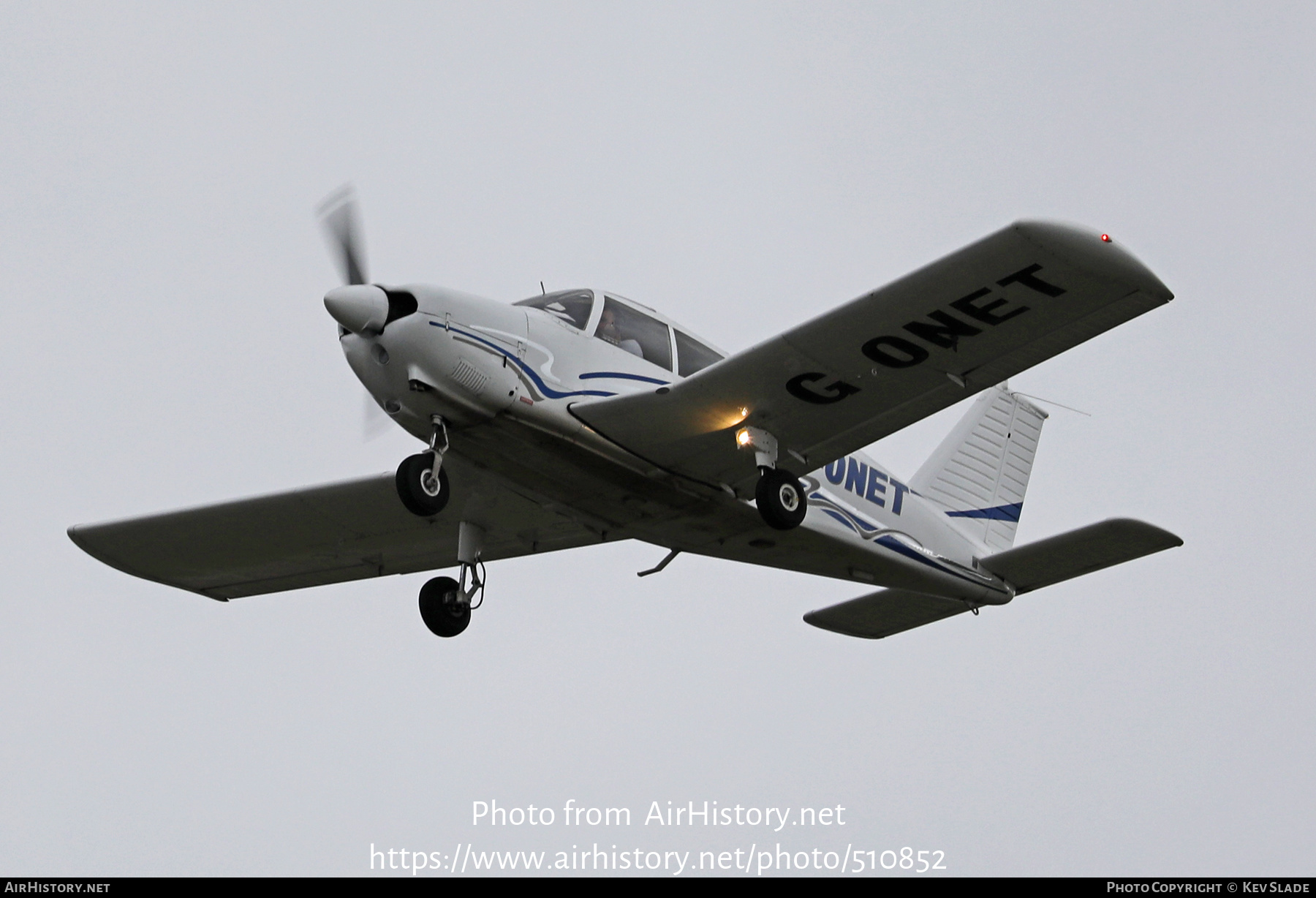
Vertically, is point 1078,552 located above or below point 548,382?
below

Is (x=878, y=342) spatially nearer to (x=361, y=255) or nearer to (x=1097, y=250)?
(x=1097, y=250)

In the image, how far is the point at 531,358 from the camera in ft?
46.6

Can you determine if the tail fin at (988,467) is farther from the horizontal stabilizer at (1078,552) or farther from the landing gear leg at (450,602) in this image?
the landing gear leg at (450,602)

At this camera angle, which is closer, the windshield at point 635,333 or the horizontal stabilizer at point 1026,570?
the windshield at point 635,333

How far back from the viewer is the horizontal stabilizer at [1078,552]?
15.6 meters

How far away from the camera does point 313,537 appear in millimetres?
17531

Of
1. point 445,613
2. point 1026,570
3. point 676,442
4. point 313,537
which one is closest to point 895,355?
point 676,442

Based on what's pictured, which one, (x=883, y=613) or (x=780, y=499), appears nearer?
(x=780, y=499)

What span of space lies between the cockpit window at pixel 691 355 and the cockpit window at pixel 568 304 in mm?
1007

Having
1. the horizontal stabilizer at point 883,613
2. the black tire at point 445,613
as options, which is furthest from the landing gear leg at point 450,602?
the horizontal stabilizer at point 883,613

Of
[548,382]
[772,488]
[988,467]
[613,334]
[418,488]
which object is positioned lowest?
[418,488]

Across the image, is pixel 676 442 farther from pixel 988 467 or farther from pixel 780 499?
pixel 988 467

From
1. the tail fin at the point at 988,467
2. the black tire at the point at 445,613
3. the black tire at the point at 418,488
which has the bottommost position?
the black tire at the point at 445,613

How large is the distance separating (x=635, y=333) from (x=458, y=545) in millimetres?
3661
